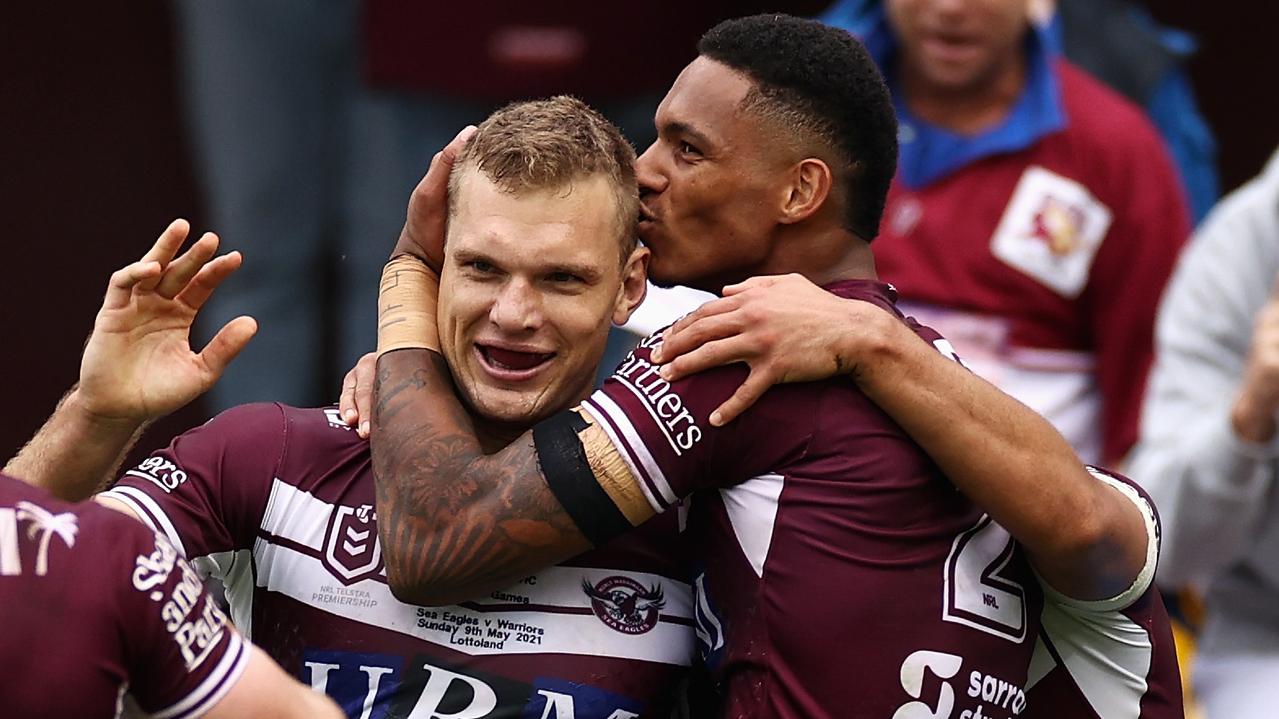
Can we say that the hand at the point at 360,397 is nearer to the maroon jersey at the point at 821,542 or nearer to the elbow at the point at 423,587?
the elbow at the point at 423,587

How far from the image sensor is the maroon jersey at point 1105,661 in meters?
3.24

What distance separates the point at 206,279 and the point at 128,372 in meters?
0.19

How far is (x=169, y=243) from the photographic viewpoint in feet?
10.6

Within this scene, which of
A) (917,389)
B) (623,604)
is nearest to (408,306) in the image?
(623,604)

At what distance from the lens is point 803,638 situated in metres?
3.00

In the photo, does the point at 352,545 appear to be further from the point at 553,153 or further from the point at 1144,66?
the point at 1144,66

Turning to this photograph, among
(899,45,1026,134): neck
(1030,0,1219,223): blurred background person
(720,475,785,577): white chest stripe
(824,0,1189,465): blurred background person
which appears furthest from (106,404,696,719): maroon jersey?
(1030,0,1219,223): blurred background person

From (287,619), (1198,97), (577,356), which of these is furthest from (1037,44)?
(287,619)

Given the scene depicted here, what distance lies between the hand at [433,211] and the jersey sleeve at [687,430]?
48 cm

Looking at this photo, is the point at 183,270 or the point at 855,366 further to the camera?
the point at 183,270

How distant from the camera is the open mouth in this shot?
10.4ft

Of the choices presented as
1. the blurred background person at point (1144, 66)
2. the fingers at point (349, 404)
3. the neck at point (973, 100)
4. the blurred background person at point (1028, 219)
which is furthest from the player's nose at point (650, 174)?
the blurred background person at point (1144, 66)

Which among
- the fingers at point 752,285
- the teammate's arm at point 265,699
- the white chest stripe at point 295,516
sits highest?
the fingers at point 752,285

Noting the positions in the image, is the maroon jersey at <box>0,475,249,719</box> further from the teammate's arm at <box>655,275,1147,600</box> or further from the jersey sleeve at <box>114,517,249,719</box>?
the teammate's arm at <box>655,275,1147,600</box>
